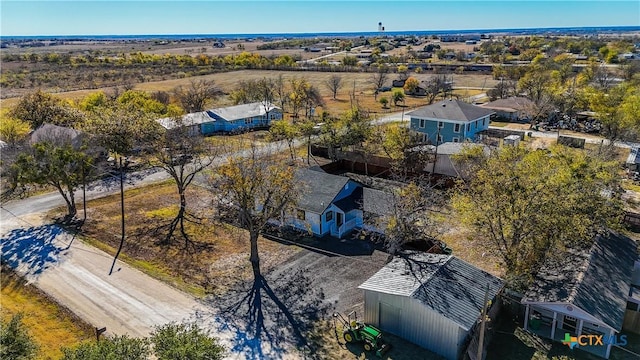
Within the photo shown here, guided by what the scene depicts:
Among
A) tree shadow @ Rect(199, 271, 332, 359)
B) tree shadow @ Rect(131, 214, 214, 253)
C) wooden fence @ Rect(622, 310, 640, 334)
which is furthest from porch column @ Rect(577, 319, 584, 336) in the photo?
tree shadow @ Rect(131, 214, 214, 253)

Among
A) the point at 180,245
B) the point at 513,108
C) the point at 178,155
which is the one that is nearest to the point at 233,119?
the point at 178,155

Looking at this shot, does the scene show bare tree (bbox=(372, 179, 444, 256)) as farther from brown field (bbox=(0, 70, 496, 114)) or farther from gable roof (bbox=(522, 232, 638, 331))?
brown field (bbox=(0, 70, 496, 114))

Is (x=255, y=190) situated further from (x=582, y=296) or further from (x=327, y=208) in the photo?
(x=582, y=296)

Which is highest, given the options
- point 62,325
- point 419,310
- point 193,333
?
point 193,333

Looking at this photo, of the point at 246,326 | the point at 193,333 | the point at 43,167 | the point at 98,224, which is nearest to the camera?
the point at 193,333

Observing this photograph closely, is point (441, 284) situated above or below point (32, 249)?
above

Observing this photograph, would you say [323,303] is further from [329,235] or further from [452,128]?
[452,128]

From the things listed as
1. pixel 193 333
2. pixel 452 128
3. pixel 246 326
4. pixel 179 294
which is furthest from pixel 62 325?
pixel 452 128
